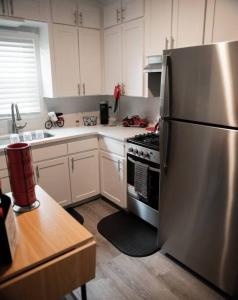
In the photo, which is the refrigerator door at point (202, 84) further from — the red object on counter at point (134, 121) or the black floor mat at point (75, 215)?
the black floor mat at point (75, 215)

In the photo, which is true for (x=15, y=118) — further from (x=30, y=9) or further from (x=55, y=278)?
(x=55, y=278)

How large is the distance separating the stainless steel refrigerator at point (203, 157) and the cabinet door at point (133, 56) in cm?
103

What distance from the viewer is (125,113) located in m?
3.54

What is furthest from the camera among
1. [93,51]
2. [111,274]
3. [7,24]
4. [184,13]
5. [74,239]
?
[93,51]

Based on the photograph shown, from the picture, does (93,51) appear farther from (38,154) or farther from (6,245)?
(6,245)

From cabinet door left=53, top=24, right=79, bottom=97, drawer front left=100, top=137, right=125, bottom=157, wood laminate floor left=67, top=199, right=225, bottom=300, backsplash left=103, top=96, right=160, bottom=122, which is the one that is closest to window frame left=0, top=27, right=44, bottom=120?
cabinet door left=53, top=24, right=79, bottom=97

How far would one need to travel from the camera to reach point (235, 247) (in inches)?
65.6

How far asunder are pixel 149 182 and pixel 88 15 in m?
2.24

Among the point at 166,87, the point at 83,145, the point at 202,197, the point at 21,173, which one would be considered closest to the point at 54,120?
the point at 83,145

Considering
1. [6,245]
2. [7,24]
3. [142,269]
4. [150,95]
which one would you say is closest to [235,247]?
[142,269]

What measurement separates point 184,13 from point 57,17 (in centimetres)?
148

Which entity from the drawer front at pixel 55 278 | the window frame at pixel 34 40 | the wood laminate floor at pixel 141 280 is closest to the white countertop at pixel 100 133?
the window frame at pixel 34 40

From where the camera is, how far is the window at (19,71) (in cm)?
288

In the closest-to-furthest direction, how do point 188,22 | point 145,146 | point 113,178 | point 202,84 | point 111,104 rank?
point 202,84
point 188,22
point 145,146
point 113,178
point 111,104
